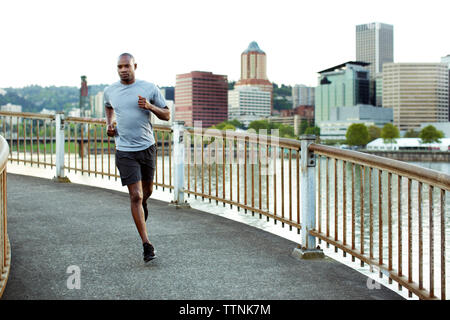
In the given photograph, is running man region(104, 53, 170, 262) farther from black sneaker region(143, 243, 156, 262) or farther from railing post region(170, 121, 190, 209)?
railing post region(170, 121, 190, 209)

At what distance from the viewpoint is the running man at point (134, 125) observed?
4.46m

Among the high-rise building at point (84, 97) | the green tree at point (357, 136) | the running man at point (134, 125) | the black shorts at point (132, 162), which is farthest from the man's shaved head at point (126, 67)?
the high-rise building at point (84, 97)

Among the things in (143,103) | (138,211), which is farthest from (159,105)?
(138,211)

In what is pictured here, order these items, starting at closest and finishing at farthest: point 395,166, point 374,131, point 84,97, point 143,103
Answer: point 395,166, point 143,103, point 374,131, point 84,97

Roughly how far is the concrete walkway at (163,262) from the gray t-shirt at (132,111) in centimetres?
107

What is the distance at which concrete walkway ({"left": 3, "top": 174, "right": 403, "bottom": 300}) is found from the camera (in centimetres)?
380

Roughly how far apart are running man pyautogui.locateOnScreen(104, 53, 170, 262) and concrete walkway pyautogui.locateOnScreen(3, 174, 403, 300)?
43 cm

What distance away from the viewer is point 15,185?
29.6ft

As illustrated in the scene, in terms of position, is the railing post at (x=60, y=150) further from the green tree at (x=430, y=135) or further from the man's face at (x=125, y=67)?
the green tree at (x=430, y=135)

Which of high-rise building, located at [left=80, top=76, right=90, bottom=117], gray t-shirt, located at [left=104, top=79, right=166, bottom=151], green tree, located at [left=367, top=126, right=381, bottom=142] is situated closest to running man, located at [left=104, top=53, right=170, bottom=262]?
gray t-shirt, located at [left=104, top=79, right=166, bottom=151]

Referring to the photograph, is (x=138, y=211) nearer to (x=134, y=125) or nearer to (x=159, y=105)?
(x=134, y=125)

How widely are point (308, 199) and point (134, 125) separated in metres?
1.77

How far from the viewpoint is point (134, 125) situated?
4527 mm
